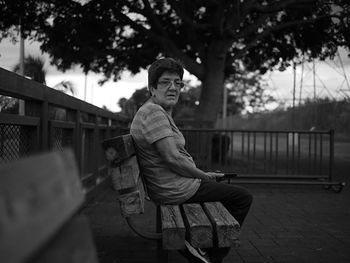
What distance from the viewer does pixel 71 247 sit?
2.85 ft

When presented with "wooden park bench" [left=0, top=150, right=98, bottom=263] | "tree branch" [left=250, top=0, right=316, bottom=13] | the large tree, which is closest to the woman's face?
"wooden park bench" [left=0, top=150, right=98, bottom=263]

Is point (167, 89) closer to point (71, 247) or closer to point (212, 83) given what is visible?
point (71, 247)

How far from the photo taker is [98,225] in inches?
179

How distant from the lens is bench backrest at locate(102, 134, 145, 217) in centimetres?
263

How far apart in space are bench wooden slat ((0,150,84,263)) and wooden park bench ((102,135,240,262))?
1530mm

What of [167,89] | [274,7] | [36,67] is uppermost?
[274,7]

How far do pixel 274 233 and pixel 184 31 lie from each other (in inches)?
430

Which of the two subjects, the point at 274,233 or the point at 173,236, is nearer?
the point at 173,236

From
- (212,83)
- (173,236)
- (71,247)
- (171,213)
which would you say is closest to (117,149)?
(171,213)

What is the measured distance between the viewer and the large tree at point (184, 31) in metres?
11.6

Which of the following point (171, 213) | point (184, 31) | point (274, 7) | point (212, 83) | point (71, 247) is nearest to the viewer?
point (71, 247)

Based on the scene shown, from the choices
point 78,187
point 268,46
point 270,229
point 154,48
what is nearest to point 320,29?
point 268,46

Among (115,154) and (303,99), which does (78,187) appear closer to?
(115,154)

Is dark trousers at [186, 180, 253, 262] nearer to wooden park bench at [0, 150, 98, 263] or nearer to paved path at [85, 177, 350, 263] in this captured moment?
paved path at [85, 177, 350, 263]
